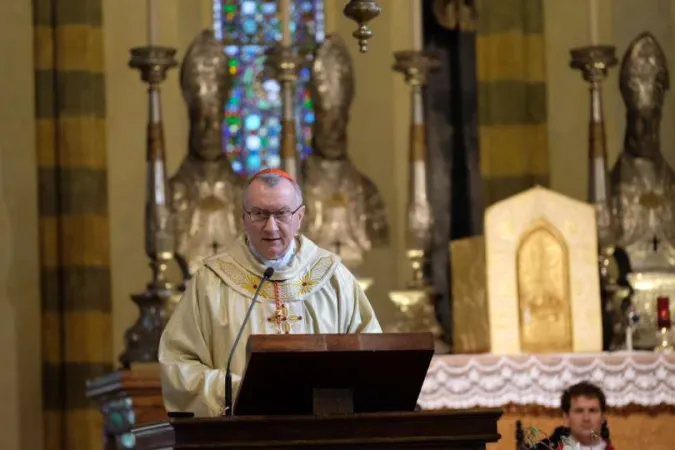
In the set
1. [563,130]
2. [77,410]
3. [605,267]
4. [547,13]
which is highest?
[547,13]

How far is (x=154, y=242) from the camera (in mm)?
9141

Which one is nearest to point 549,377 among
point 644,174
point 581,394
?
point 581,394

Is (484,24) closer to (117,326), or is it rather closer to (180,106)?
(180,106)

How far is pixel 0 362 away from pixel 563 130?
355 cm

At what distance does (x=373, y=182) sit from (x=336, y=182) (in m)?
1.39

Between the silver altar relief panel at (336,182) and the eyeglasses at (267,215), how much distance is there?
381 cm

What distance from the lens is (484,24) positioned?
10.9 metres

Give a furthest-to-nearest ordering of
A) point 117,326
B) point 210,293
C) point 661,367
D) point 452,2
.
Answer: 1. point 117,326
2. point 452,2
3. point 661,367
4. point 210,293

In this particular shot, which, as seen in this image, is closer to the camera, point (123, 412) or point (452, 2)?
point (123, 412)

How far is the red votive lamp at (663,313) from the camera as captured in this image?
Answer: 861 centimetres

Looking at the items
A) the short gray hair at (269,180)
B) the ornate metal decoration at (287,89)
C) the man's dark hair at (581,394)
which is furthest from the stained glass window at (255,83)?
the short gray hair at (269,180)

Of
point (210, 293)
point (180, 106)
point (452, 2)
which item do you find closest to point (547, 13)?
point (452, 2)

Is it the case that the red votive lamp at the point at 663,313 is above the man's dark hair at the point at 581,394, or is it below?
above

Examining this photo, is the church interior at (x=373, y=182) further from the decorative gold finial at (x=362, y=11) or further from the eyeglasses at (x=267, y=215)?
the eyeglasses at (x=267, y=215)
